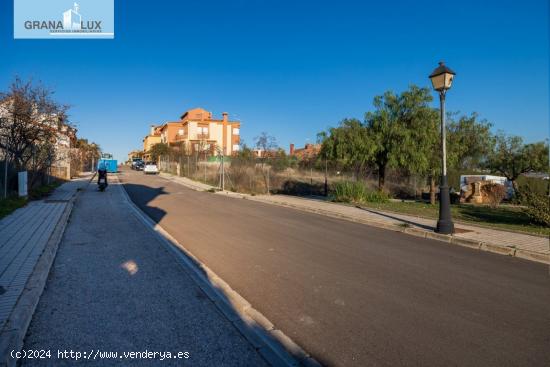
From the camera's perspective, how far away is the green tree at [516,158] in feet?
75.3

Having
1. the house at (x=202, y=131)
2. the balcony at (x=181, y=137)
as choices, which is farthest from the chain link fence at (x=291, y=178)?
the balcony at (x=181, y=137)

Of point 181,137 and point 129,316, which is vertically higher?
point 181,137

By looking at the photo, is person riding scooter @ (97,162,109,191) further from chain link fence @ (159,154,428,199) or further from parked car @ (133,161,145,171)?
parked car @ (133,161,145,171)

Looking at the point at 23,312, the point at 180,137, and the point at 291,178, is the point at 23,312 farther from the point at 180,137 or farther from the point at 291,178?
the point at 180,137

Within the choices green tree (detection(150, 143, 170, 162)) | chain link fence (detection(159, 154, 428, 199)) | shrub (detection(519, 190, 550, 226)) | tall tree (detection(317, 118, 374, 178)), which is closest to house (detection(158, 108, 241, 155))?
green tree (detection(150, 143, 170, 162))

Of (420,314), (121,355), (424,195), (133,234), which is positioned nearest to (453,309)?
(420,314)

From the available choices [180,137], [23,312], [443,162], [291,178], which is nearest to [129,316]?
[23,312]

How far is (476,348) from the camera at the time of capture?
3.42 meters

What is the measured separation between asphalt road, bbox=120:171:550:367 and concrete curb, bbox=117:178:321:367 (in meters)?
0.15

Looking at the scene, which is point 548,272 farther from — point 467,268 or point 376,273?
point 376,273

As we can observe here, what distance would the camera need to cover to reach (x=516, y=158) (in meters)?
23.5

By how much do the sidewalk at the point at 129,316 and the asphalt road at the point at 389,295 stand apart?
730 millimetres

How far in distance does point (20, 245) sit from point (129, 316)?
4.43 meters

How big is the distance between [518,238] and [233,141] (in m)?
71.3
